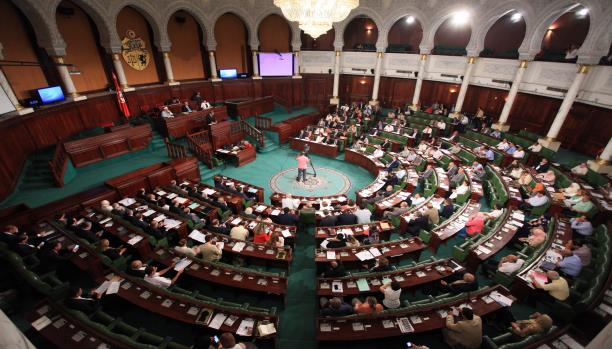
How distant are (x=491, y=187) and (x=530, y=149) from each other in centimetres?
434

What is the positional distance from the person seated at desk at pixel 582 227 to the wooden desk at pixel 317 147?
10.2 meters

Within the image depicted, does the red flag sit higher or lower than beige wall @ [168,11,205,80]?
lower

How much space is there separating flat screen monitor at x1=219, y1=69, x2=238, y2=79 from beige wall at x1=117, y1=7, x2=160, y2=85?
3.89 m

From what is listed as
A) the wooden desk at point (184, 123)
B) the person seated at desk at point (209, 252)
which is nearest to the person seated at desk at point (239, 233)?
the person seated at desk at point (209, 252)

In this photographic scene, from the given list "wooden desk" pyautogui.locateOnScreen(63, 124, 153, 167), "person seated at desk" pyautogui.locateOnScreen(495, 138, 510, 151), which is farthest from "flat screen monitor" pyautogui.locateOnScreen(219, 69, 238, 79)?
Result: "person seated at desk" pyautogui.locateOnScreen(495, 138, 510, 151)

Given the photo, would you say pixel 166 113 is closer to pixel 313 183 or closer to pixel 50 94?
pixel 50 94

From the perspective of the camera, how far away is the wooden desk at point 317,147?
15992 mm

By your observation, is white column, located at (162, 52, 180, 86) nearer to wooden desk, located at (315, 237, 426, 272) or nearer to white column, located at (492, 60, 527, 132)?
wooden desk, located at (315, 237, 426, 272)

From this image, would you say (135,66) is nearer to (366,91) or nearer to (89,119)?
(89,119)

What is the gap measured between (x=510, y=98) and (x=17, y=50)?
23.1 metres

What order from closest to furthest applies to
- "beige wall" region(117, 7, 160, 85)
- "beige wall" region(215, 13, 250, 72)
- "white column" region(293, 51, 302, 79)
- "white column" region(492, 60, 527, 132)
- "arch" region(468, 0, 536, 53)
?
"arch" region(468, 0, 536, 53)
"white column" region(492, 60, 527, 132)
"beige wall" region(117, 7, 160, 85)
"beige wall" region(215, 13, 250, 72)
"white column" region(293, 51, 302, 79)

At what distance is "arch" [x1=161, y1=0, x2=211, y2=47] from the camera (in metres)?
15.7

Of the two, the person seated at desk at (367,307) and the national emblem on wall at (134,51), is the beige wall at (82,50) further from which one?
the person seated at desk at (367,307)

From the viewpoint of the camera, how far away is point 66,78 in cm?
1275
